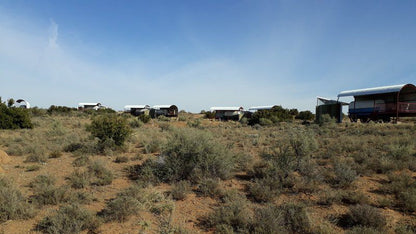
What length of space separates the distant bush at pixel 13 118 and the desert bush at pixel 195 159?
56.8ft

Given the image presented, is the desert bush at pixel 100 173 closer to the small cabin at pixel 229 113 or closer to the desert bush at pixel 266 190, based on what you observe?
the desert bush at pixel 266 190

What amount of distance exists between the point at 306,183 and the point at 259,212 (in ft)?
7.36

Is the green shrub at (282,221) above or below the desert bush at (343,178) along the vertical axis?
below

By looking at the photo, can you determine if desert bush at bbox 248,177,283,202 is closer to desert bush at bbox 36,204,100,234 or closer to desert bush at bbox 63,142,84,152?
desert bush at bbox 36,204,100,234

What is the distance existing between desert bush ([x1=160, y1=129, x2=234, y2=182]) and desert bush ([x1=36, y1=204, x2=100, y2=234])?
2413 mm

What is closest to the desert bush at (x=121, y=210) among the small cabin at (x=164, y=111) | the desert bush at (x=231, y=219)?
the desert bush at (x=231, y=219)

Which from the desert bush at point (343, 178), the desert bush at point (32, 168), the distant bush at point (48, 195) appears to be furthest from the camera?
the desert bush at point (32, 168)

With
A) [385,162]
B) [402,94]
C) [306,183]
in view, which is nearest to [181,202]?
[306,183]

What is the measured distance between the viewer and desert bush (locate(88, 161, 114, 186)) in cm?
587

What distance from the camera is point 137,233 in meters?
3.63

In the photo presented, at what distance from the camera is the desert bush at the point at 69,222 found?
3.50m

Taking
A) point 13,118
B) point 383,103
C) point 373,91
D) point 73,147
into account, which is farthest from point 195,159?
point 383,103

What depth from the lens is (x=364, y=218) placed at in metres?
3.79

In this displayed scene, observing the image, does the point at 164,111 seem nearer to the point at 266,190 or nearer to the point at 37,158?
the point at 37,158
